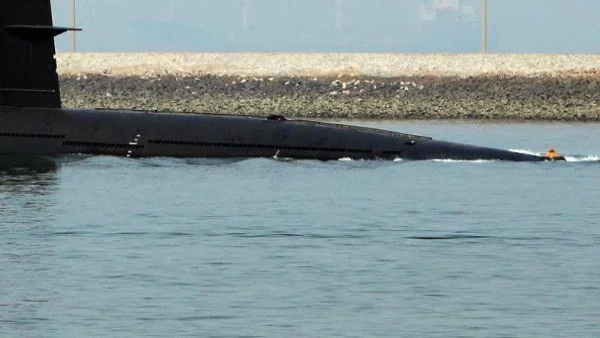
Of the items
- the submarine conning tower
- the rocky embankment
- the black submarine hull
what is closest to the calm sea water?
the black submarine hull

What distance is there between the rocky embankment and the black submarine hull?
3271 cm

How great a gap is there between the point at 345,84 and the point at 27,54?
43586 mm

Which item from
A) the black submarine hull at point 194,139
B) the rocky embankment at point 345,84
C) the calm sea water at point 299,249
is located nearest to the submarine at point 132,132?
the black submarine hull at point 194,139

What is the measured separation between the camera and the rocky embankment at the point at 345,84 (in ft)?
228

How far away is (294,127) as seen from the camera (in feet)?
112

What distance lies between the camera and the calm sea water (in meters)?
16.3

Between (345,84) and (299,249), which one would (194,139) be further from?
(345,84)

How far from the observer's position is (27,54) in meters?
34.5

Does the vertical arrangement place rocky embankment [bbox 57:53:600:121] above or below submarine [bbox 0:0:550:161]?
below

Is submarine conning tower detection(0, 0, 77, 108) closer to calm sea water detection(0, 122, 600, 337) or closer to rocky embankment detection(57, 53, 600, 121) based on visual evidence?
calm sea water detection(0, 122, 600, 337)

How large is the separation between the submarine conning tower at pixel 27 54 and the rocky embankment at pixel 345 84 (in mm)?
33670

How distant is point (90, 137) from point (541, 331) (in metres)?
19.8

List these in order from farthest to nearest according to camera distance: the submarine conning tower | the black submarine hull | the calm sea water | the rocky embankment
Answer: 1. the rocky embankment
2. the submarine conning tower
3. the black submarine hull
4. the calm sea water

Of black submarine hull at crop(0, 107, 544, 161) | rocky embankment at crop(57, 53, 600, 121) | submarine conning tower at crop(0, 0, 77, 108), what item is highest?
submarine conning tower at crop(0, 0, 77, 108)
